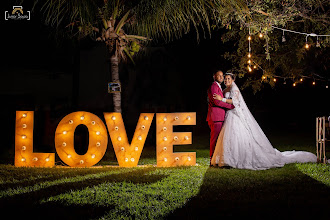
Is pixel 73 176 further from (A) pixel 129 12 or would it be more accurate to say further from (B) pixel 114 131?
(A) pixel 129 12

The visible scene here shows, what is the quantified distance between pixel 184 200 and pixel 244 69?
11234 mm

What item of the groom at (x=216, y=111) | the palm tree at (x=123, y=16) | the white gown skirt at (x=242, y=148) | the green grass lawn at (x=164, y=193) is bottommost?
the green grass lawn at (x=164, y=193)

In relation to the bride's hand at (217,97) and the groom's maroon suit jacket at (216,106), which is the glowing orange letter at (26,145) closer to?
the groom's maroon suit jacket at (216,106)

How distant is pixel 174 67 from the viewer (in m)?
27.5

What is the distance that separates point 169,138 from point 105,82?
14.4m

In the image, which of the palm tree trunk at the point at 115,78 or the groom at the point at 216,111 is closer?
the groom at the point at 216,111

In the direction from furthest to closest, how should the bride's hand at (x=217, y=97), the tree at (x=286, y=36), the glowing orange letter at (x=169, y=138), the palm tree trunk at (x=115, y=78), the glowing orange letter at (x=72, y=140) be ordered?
1. the tree at (x=286, y=36)
2. the palm tree trunk at (x=115, y=78)
3. the glowing orange letter at (x=169, y=138)
4. the glowing orange letter at (x=72, y=140)
5. the bride's hand at (x=217, y=97)

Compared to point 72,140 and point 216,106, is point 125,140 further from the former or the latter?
point 216,106

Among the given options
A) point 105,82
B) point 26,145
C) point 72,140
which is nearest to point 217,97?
point 72,140

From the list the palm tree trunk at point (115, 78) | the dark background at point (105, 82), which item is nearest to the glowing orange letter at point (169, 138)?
the palm tree trunk at point (115, 78)

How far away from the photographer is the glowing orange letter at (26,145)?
369 inches

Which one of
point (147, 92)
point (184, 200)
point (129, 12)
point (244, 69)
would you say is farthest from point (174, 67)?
point (184, 200)

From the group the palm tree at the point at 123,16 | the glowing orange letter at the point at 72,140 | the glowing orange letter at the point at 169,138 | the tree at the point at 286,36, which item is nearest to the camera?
the palm tree at the point at 123,16

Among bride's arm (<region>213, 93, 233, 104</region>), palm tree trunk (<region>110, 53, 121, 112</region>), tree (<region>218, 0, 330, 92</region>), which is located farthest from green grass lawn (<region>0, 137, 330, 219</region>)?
tree (<region>218, 0, 330, 92</region>)
